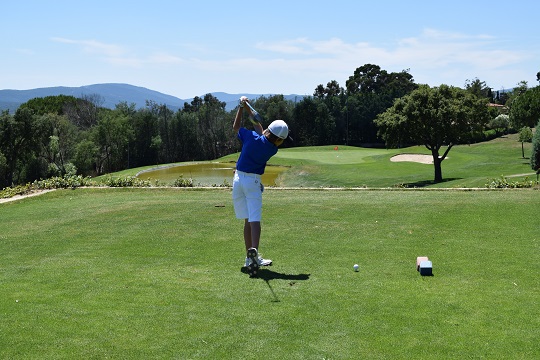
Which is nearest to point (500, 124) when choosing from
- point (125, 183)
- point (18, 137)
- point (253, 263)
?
point (18, 137)

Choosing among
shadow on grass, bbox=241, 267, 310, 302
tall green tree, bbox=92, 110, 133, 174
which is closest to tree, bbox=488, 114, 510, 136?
tall green tree, bbox=92, 110, 133, 174

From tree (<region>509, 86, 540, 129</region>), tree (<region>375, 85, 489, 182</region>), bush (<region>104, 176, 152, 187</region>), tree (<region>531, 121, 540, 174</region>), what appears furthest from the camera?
tree (<region>509, 86, 540, 129</region>)

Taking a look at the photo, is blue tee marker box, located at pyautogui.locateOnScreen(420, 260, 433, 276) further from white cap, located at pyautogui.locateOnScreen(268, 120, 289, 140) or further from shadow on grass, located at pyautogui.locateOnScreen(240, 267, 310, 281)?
white cap, located at pyautogui.locateOnScreen(268, 120, 289, 140)

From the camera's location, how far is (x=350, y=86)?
142m

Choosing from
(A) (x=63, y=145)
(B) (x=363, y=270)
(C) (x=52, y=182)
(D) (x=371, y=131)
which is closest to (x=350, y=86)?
(D) (x=371, y=131)

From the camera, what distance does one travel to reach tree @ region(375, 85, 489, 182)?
37.5 meters

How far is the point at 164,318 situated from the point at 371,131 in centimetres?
10495

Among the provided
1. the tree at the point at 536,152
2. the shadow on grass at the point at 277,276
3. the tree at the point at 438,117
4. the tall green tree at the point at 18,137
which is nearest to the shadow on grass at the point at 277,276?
the shadow on grass at the point at 277,276

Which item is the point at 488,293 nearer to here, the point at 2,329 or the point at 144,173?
the point at 2,329

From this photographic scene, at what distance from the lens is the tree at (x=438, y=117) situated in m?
37.5

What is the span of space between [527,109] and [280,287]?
59.9 m

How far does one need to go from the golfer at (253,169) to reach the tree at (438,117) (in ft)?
99.7

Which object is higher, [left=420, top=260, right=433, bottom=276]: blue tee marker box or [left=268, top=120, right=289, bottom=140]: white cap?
[left=268, top=120, right=289, bottom=140]: white cap

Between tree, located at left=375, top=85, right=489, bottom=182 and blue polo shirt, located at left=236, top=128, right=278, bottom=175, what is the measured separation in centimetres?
3040
